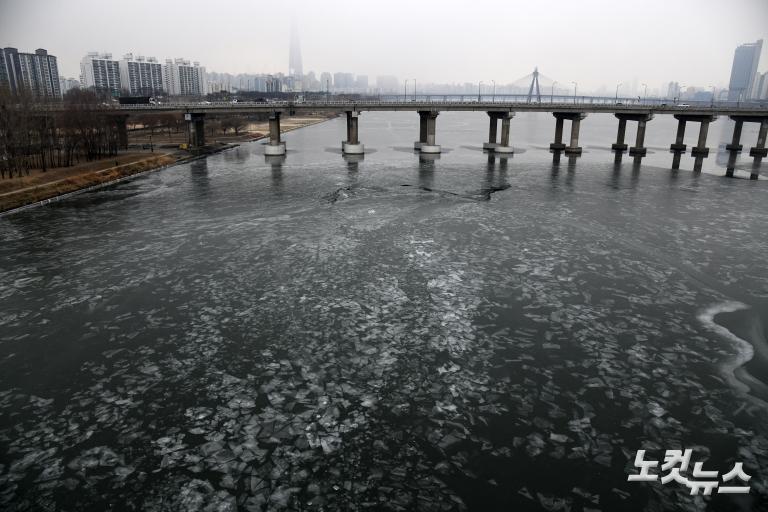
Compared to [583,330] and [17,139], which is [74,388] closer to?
[583,330]

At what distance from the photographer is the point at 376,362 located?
17.0 metres

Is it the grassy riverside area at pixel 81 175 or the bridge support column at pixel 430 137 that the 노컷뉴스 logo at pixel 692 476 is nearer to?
the grassy riverside area at pixel 81 175

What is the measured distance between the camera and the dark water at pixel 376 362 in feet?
39.0

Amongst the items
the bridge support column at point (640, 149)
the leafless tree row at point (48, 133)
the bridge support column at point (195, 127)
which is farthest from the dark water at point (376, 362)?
the bridge support column at point (640, 149)

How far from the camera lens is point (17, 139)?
49.8 m

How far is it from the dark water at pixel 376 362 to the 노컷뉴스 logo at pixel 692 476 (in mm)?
255

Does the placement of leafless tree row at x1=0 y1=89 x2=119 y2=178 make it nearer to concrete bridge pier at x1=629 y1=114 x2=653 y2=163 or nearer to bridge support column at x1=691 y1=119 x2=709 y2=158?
concrete bridge pier at x1=629 y1=114 x2=653 y2=163

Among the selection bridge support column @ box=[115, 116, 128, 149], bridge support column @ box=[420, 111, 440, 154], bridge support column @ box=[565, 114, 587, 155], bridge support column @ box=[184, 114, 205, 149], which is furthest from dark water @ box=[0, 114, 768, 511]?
bridge support column @ box=[565, 114, 587, 155]

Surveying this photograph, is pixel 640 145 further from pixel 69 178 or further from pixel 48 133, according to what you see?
pixel 48 133

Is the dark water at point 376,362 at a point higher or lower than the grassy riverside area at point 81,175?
lower

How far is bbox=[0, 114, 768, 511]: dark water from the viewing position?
11.9m

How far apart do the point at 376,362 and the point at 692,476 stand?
30.4 ft

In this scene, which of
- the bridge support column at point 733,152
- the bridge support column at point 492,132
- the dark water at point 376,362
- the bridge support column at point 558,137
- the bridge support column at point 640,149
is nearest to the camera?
the dark water at point 376,362

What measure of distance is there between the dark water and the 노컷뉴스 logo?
26 centimetres
